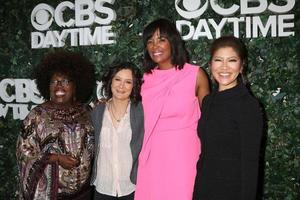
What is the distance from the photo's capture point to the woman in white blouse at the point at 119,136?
2.57m

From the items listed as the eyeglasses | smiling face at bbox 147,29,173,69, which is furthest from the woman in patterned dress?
smiling face at bbox 147,29,173,69

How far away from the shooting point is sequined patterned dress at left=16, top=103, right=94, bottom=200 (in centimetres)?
251

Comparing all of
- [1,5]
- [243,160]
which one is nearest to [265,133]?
[243,160]

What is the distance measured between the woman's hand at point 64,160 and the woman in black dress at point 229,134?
907 mm

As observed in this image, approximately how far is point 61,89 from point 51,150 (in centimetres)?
46

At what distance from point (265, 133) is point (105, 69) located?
1.72 metres

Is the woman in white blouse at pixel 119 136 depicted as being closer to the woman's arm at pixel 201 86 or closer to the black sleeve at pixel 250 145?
the woman's arm at pixel 201 86

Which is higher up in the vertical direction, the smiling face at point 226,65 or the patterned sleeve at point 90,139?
the smiling face at point 226,65

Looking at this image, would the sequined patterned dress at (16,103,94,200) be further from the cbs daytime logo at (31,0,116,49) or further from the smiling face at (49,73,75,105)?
the cbs daytime logo at (31,0,116,49)

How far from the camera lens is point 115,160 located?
2557mm

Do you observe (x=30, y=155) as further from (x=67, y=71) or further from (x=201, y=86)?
(x=201, y=86)

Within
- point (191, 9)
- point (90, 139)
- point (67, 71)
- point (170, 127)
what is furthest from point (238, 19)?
point (90, 139)

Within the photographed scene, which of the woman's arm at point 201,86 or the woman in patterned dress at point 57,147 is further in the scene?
the woman's arm at point 201,86

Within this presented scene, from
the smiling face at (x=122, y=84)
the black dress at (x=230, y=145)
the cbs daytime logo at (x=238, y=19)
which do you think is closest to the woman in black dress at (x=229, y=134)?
the black dress at (x=230, y=145)
